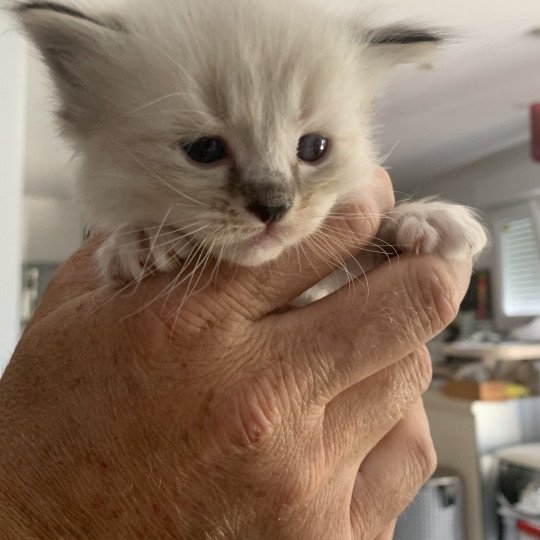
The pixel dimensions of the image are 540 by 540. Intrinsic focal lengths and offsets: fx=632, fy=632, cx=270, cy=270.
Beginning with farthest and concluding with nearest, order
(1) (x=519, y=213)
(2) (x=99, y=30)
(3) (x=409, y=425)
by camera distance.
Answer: (1) (x=519, y=213)
(3) (x=409, y=425)
(2) (x=99, y=30)

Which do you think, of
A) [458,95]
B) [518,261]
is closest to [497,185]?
[518,261]

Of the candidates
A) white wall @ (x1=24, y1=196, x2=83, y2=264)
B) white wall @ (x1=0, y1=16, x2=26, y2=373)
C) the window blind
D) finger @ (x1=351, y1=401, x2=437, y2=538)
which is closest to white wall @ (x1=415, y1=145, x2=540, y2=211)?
the window blind

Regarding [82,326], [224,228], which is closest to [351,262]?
[224,228]

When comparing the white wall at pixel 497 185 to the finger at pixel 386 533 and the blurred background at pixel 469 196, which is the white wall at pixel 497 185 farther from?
the finger at pixel 386 533

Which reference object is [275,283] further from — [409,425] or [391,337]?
[409,425]

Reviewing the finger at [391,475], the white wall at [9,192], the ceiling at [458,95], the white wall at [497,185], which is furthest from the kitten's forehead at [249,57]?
the white wall at [497,185]

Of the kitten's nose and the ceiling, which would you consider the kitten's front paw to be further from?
the ceiling
